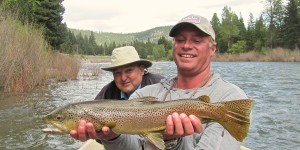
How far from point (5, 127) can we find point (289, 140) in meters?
8.27

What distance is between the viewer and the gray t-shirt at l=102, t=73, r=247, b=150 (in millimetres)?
3085

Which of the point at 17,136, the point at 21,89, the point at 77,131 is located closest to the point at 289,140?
the point at 17,136

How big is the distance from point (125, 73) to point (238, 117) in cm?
298

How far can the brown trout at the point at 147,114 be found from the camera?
116 inches

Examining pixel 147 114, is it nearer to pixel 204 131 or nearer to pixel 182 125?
pixel 182 125

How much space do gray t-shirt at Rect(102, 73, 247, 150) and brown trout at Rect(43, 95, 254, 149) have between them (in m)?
0.16

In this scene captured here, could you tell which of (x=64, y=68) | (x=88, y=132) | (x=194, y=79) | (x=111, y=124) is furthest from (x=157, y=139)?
(x=64, y=68)

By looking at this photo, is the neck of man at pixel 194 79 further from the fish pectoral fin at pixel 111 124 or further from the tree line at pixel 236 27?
the tree line at pixel 236 27

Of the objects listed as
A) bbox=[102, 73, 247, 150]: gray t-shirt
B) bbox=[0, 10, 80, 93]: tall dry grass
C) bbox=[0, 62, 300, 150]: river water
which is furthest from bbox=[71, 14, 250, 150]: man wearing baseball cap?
bbox=[0, 10, 80, 93]: tall dry grass

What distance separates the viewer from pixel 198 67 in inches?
139

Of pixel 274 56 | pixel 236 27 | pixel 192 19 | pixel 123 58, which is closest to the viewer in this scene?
pixel 192 19

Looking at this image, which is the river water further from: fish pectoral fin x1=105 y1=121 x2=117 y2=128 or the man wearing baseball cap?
fish pectoral fin x1=105 y1=121 x2=117 y2=128

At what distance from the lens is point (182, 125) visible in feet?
9.61

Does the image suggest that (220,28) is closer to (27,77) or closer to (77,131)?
(27,77)
